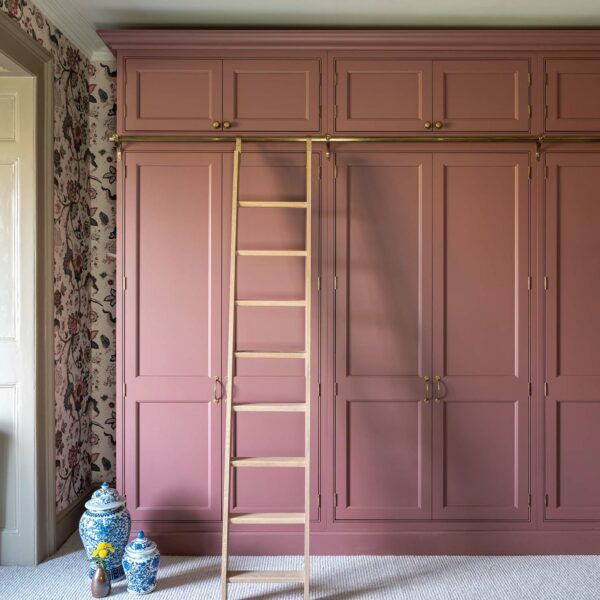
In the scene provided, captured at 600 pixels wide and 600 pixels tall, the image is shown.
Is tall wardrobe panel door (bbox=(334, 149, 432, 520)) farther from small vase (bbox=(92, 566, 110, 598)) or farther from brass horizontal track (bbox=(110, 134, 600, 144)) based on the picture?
small vase (bbox=(92, 566, 110, 598))

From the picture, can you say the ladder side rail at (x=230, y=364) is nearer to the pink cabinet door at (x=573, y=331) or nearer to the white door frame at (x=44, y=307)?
the white door frame at (x=44, y=307)

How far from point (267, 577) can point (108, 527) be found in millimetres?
796

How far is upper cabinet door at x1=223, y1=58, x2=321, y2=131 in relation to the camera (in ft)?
10.0

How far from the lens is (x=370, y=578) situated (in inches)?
112

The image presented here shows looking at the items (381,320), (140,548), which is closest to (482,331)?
(381,320)

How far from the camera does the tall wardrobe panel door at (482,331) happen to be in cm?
305

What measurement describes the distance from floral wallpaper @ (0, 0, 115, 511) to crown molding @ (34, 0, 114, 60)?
43 mm

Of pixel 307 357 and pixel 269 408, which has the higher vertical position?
pixel 307 357

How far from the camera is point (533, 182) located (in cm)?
305

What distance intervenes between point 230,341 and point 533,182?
5.75 feet

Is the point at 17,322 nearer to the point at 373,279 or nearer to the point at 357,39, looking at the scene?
the point at 373,279

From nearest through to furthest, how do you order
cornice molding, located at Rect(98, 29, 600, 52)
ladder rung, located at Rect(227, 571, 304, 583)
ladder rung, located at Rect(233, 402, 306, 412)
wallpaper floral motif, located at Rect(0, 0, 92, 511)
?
ladder rung, located at Rect(227, 571, 304, 583), ladder rung, located at Rect(233, 402, 306, 412), cornice molding, located at Rect(98, 29, 600, 52), wallpaper floral motif, located at Rect(0, 0, 92, 511)

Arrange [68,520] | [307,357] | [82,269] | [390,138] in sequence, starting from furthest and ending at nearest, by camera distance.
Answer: [82,269], [68,520], [390,138], [307,357]

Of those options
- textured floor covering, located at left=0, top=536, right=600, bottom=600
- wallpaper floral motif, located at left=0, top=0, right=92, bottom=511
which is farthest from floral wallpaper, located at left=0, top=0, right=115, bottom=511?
textured floor covering, located at left=0, top=536, right=600, bottom=600
